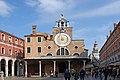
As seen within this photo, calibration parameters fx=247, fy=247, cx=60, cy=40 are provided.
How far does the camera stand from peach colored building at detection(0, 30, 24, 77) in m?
49.3

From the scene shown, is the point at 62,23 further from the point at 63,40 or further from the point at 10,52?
the point at 10,52

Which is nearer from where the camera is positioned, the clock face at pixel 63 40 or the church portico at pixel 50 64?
the church portico at pixel 50 64

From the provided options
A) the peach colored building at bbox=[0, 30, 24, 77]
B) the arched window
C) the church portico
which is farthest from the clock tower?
the peach colored building at bbox=[0, 30, 24, 77]

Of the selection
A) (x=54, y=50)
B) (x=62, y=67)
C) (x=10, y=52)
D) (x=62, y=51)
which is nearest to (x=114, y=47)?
(x=62, y=51)

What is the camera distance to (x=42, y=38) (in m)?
56.6

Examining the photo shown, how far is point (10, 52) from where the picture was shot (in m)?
53.3

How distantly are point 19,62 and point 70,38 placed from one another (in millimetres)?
13599

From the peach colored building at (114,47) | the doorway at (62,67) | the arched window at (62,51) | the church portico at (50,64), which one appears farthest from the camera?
the doorway at (62,67)

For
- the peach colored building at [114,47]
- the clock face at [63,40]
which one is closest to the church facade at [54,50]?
the clock face at [63,40]

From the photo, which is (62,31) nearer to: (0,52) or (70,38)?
(70,38)

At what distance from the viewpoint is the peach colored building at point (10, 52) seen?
162 ft

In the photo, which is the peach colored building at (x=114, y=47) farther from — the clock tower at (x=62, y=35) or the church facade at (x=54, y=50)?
the clock tower at (x=62, y=35)

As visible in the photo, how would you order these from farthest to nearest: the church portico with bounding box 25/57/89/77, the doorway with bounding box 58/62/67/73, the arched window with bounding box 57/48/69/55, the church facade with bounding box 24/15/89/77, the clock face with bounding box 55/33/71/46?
the doorway with bounding box 58/62/67/73, the clock face with bounding box 55/33/71/46, the arched window with bounding box 57/48/69/55, the church facade with bounding box 24/15/89/77, the church portico with bounding box 25/57/89/77

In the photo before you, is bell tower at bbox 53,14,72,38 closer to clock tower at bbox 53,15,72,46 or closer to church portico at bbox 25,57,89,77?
clock tower at bbox 53,15,72,46
